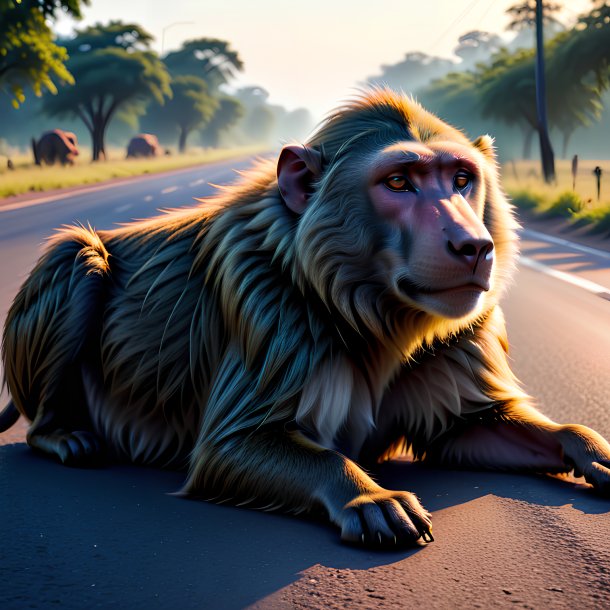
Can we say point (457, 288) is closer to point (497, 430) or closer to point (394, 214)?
point (394, 214)

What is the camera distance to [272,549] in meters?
3.08

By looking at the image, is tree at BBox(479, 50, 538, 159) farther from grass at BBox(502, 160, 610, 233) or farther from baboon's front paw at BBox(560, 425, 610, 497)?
baboon's front paw at BBox(560, 425, 610, 497)

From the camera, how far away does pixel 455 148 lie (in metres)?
3.63

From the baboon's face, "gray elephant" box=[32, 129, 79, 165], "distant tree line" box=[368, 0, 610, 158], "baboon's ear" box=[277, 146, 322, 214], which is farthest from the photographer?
"gray elephant" box=[32, 129, 79, 165]

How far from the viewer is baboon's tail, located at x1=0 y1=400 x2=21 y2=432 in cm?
479

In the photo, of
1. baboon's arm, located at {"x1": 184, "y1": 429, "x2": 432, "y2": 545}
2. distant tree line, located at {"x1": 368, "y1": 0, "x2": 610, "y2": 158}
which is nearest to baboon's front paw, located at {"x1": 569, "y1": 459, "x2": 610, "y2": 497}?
baboon's arm, located at {"x1": 184, "y1": 429, "x2": 432, "y2": 545}

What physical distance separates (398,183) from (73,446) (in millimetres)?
1657

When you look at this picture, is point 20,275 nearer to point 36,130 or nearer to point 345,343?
point 345,343

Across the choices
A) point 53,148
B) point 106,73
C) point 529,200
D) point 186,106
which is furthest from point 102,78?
point 529,200

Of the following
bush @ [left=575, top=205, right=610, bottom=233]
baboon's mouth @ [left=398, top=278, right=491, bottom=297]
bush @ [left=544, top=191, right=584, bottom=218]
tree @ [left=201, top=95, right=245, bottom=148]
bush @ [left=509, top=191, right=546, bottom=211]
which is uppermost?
baboon's mouth @ [left=398, top=278, right=491, bottom=297]

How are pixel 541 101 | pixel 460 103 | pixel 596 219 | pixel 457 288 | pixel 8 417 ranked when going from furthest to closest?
pixel 460 103 → pixel 541 101 → pixel 596 219 → pixel 8 417 → pixel 457 288

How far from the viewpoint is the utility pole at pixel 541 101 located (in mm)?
27625

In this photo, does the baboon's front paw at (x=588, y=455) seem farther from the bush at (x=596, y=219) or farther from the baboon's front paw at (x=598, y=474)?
the bush at (x=596, y=219)

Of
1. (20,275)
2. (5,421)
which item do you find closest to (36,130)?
(20,275)
